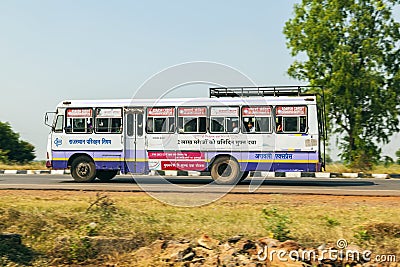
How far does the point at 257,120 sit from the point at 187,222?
941 cm

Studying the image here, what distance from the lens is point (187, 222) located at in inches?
438

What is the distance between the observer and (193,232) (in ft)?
33.9

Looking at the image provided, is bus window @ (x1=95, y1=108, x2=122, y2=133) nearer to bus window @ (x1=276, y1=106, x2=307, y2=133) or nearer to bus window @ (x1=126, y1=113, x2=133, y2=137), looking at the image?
bus window @ (x1=126, y1=113, x2=133, y2=137)

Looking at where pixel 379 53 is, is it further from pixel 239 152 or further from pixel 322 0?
pixel 239 152

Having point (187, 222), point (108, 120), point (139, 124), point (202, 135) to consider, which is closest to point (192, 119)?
point (202, 135)

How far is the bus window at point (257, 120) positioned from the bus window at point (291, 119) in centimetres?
38

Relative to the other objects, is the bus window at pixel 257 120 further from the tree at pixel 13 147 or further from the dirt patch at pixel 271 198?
the tree at pixel 13 147

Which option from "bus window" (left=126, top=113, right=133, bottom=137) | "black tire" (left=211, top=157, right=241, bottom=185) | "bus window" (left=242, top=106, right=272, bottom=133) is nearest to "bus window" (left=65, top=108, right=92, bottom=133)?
"bus window" (left=126, top=113, right=133, bottom=137)

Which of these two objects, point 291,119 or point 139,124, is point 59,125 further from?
point 291,119

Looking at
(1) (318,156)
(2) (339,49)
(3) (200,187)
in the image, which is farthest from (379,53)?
(3) (200,187)

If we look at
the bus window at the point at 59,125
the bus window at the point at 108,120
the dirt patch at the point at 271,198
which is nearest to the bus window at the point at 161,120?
the bus window at the point at 108,120

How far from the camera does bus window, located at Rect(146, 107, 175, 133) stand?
20.4 metres

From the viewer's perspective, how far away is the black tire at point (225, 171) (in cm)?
1992

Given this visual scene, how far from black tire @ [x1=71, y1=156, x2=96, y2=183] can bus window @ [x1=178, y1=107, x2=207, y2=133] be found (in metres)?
3.67
